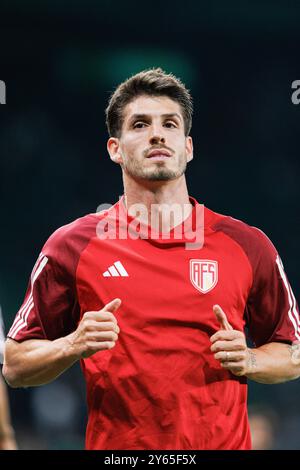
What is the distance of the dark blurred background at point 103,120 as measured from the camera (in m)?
7.83

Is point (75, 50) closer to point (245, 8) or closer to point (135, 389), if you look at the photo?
point (245, 8)

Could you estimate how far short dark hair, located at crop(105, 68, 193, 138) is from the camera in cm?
399

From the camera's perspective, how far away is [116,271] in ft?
12.3

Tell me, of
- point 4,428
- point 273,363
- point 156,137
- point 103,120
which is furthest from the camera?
point 103,120

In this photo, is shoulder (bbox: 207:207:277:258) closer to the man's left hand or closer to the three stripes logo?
the man's left hand

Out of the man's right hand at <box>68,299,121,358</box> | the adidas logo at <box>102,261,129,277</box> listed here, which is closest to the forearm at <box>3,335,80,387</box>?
the man's right hand at <box>68,299,121,358</box>

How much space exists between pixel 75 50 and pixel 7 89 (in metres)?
0.95

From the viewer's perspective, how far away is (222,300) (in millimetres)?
3688

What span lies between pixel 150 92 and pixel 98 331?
128 cm

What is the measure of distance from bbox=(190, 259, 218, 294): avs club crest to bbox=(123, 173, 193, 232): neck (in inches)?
9.4

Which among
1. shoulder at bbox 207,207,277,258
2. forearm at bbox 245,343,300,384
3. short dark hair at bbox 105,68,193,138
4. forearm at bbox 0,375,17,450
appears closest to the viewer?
forearm at bbox 0,375,17,450

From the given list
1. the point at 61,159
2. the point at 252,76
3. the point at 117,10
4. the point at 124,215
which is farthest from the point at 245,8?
the point at 124,215

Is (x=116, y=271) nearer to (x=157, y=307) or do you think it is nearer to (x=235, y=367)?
(x=157, y=307)

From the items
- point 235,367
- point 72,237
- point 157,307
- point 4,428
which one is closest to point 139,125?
point 72,237
